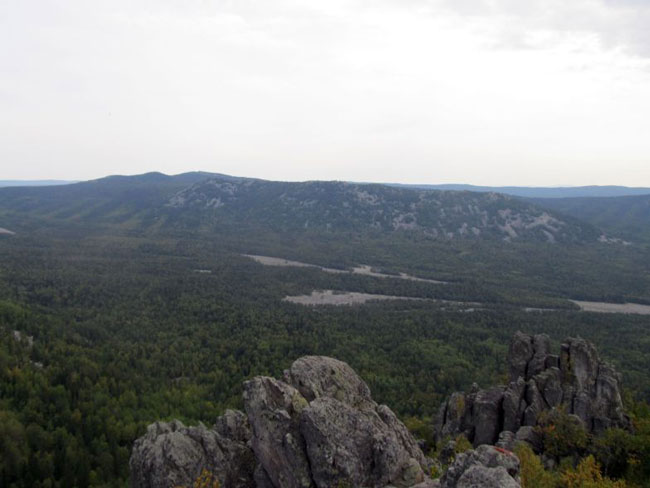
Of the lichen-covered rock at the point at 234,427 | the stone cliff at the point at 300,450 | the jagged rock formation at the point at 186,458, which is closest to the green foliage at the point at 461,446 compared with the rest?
the stone cliff at the point at 300,450

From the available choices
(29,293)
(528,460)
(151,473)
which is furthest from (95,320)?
(528,460)

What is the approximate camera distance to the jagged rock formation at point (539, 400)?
1795 inches

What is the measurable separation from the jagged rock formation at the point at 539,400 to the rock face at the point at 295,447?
68.0ft

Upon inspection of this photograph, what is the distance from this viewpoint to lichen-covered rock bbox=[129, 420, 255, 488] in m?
27.3

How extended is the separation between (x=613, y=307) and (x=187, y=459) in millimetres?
194402

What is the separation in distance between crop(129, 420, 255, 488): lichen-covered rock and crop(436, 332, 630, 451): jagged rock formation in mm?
25680

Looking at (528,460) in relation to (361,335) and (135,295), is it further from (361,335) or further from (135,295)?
(135,295)

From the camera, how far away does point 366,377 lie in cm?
8894

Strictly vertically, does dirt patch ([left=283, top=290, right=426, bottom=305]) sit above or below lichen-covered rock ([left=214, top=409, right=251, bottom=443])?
below

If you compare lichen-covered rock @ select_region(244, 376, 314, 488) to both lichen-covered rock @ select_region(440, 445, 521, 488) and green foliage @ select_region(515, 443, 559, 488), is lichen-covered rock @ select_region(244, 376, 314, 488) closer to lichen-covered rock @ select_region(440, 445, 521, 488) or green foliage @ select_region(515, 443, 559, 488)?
lichen-covered rock @ select_region(440, 445, 521, 488)

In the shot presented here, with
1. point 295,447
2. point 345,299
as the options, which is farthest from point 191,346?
point 345,299

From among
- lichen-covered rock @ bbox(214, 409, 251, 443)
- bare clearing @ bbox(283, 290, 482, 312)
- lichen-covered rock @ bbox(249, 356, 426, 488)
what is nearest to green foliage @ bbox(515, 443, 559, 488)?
lichen-covered rock @ bbox(249, 356, 426, 488)

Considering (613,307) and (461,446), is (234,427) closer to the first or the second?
(461,446)

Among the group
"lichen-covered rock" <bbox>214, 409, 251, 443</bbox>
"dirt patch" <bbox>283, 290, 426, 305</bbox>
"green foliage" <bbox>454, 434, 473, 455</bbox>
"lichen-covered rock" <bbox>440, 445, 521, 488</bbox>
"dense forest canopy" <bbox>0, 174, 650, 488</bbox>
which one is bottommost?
"dirt patch" <bbox>283, 290, 426, 305</bbox>
